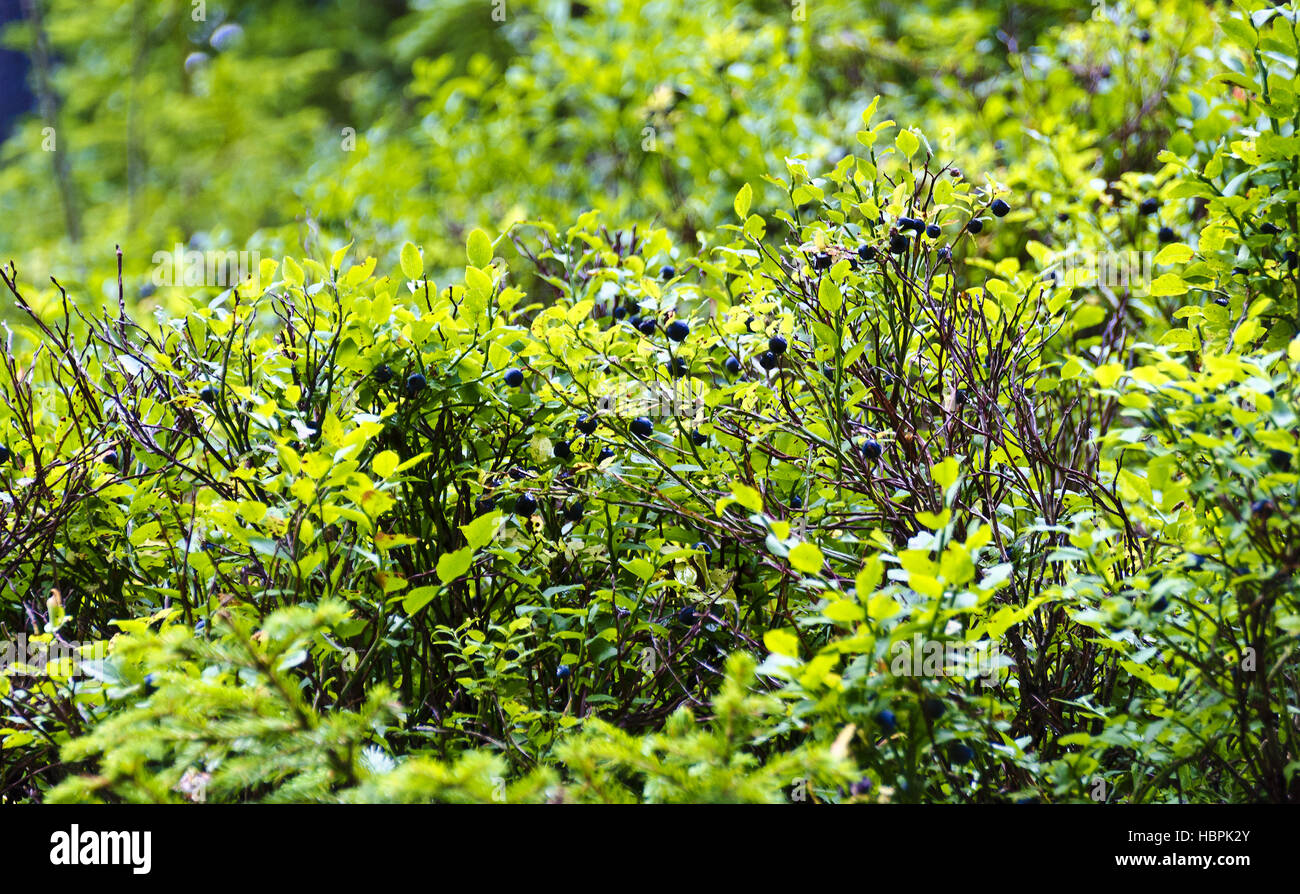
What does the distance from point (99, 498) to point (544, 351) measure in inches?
41.1

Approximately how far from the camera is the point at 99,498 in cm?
224

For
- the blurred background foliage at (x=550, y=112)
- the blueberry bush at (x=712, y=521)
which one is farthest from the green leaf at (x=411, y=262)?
the blurred background foliage at (x=550, y=112)

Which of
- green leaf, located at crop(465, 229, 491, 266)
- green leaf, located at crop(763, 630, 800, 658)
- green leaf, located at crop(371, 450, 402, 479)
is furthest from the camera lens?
green leaf, located at crop(465, 229, 491, 266)

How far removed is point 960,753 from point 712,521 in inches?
24.0

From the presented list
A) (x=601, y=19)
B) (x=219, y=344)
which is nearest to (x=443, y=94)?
(x=601, y=19)

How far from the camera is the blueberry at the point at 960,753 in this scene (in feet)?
5.28

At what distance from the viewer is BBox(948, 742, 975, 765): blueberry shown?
1609 millimetres

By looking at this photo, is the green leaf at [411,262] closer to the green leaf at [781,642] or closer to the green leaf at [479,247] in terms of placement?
the green leaf at [479,247]

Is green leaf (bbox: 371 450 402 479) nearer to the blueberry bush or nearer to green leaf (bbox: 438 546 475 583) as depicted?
the blueberry bush

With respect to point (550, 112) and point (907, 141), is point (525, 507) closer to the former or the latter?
point (907, 141)

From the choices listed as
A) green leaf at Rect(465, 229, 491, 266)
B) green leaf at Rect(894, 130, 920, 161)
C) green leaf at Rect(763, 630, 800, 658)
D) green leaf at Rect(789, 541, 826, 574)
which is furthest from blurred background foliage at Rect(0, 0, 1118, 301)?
green leaf at Rect(763, 630, 800, 658)

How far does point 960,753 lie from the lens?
1.62m

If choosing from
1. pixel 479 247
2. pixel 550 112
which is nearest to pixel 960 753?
pixel 479 247

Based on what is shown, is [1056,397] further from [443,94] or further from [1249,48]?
[443,94]
